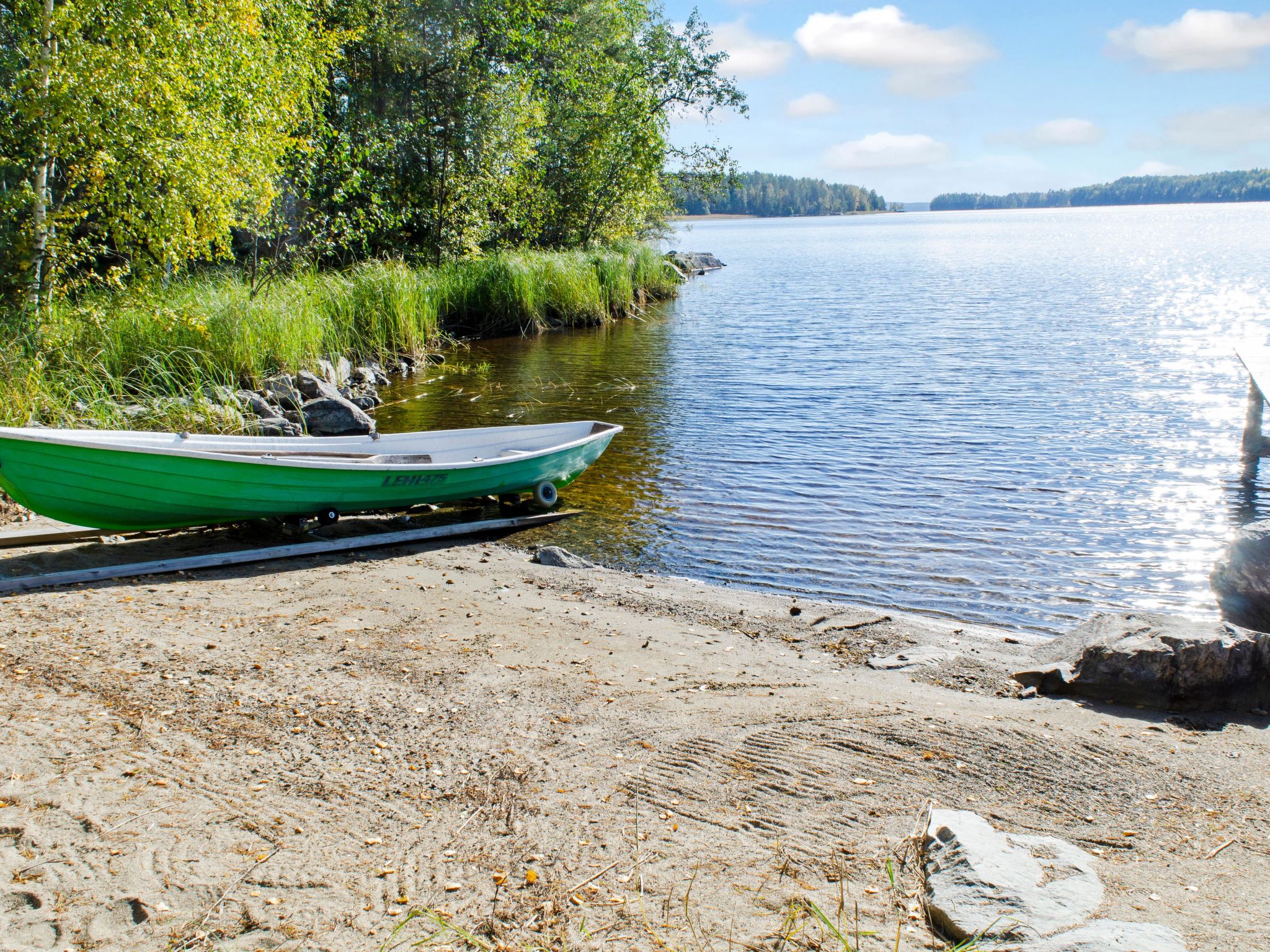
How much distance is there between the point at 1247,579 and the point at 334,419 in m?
10.7

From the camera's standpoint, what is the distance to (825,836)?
3555 mm

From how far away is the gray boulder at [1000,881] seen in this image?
2.90 metres

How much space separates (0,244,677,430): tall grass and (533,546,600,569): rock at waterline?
4.90m

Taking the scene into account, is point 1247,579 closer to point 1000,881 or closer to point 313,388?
point 1000,881

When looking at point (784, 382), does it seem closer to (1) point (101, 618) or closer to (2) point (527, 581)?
(2) point (527, 581)

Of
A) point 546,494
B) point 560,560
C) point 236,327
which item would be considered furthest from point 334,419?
point 560,560

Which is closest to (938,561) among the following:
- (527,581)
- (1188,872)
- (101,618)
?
(527,581)

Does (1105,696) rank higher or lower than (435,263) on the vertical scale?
lower

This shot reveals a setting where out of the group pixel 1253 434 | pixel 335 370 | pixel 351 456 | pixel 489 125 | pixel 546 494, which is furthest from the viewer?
pixel 489 125

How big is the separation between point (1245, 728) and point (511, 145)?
24.1 metres

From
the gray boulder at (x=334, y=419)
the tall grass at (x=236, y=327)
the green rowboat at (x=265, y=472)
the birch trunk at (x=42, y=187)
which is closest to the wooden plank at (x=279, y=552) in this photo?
the green rowboat at (x=265, y=472)

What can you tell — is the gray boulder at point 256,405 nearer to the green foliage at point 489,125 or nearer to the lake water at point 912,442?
the lake water at point 912,442

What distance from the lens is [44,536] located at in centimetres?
741

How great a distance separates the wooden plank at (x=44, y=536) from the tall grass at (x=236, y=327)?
1576 mm
